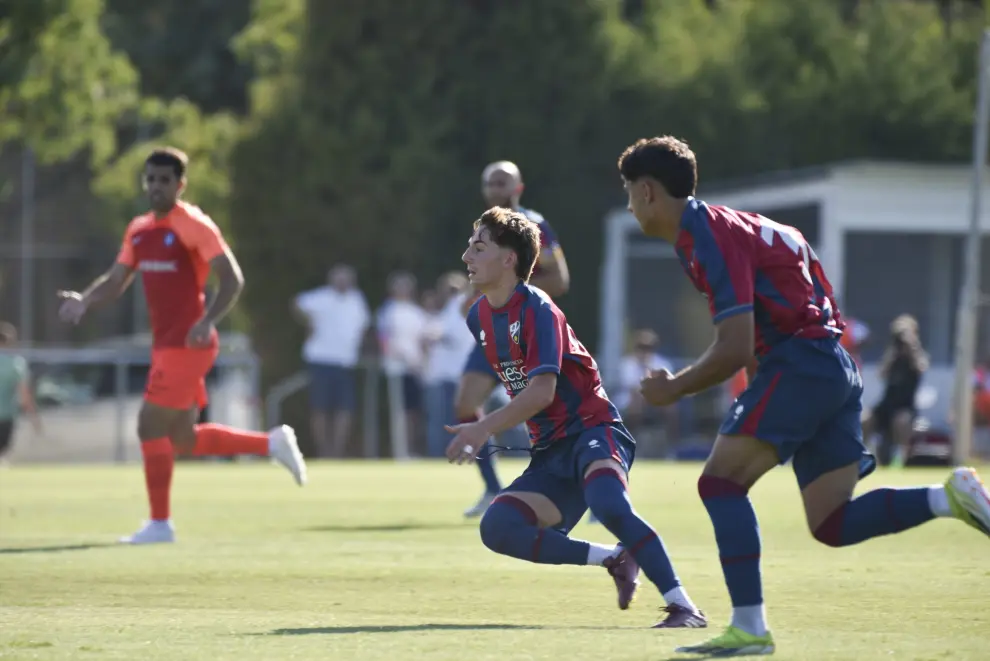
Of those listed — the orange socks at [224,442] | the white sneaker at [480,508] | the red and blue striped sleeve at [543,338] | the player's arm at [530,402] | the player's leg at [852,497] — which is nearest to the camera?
the player's leg at [852,497]

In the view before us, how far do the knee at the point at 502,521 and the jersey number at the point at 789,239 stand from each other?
1.54 metres

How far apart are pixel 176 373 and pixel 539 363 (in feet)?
15.0

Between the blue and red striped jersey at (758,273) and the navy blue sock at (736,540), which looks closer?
the blue and red striped jersey at (758,273)

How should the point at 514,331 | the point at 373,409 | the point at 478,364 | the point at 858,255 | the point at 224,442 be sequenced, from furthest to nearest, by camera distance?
the point at 858,255, the point at 373,409, the point at 478,364, the point at 224,442, the point at 514,331

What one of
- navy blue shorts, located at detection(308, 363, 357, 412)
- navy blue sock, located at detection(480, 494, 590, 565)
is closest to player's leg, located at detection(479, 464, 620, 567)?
navy blue sock, located at detection(480, 494, 590, 565)

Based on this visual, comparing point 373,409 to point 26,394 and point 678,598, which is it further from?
point 678,598

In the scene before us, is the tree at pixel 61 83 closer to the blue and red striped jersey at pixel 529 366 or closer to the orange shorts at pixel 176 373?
the orange shorts at pixel 176 373

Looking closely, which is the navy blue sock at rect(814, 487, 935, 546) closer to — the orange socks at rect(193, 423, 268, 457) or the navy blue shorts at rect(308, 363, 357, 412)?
the orange socks at rect(193, 423, 268, 457)

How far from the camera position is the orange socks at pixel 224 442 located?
12.0 metres

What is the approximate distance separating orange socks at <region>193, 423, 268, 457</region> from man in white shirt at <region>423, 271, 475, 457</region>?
9.14 meters

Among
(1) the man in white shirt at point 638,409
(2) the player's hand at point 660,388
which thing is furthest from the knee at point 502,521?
(1) the man in white shirt at point 638,409

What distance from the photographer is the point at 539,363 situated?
7.34m

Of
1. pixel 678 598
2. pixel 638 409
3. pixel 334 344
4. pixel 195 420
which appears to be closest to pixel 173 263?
pixel 195 420

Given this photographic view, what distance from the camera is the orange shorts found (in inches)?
451
